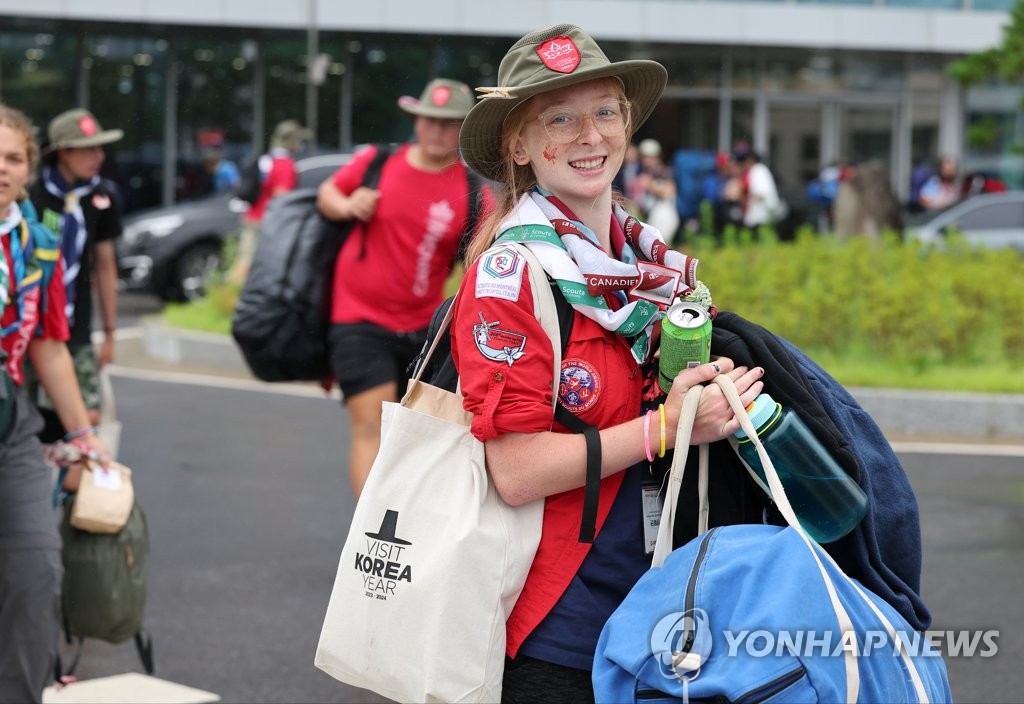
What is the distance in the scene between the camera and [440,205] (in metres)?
6.23

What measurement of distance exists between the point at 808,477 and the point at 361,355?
383 centimetres

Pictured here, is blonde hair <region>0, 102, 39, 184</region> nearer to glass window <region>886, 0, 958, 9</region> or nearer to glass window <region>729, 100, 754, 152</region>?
glass window <region>729, 100, 754, 152</region>

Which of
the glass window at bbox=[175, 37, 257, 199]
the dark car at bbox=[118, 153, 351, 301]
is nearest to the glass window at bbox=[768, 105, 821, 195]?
the glass window at bbox=[175, 37, 257, 199]

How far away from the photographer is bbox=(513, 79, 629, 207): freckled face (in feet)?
9.00

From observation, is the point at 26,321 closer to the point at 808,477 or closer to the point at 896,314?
the point at 808,477

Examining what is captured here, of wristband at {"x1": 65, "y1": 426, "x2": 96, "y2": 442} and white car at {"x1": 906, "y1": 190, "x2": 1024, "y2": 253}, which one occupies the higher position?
white car at {"x1": 906, "y1": 190, "x2": 1024, "y2": 253}

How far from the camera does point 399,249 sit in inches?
247

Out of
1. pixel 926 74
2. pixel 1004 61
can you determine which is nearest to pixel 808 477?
pixel 1004 61

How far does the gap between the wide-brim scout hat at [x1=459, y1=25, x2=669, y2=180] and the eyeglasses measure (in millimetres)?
56

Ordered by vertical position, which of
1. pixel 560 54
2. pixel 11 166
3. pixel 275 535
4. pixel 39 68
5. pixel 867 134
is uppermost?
pixel 39 68

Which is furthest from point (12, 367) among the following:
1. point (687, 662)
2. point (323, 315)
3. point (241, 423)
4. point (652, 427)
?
point (241, 423)

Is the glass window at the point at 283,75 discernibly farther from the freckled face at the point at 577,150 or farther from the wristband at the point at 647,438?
the wristband at the point at 647,438

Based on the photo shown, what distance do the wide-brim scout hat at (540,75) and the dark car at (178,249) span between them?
1582 cm

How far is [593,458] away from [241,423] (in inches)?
324
